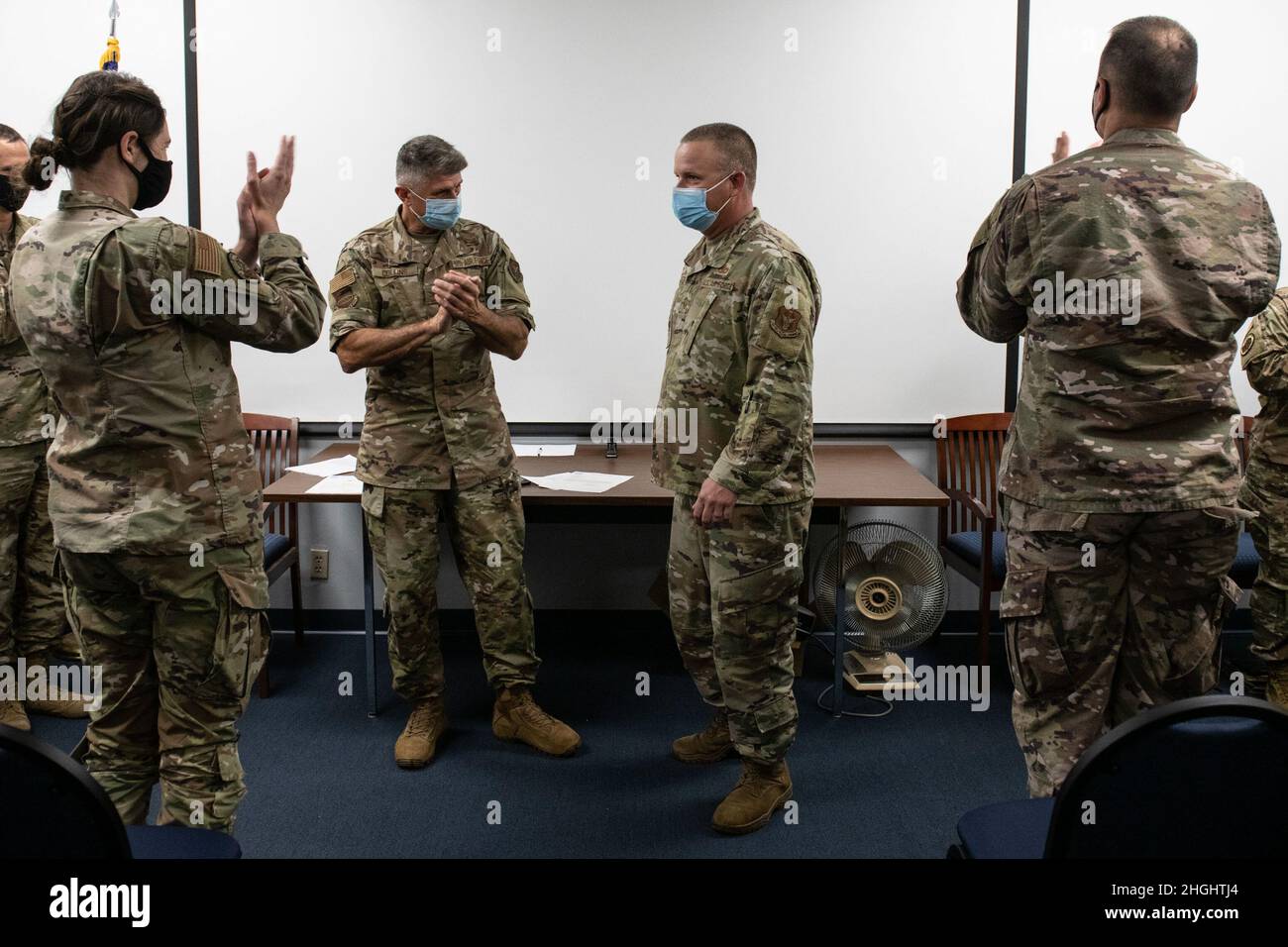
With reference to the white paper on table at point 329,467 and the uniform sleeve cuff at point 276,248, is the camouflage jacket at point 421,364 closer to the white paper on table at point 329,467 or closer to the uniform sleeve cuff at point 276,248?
the white paper on table at point 329,467

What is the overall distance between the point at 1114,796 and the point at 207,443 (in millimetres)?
1595

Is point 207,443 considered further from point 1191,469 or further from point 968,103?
point 968,103

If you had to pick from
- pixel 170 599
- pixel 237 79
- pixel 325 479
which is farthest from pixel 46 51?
pixel 170 599

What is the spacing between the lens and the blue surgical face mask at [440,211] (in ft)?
9.05

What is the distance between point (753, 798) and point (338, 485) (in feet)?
5.42

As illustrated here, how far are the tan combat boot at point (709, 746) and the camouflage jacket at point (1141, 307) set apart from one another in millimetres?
1391

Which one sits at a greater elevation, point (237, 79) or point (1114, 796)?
point (237, 79)

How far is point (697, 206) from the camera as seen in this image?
2.48 m

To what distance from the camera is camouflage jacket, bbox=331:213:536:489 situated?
2.84 metres

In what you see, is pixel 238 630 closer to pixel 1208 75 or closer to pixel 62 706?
pixel 62 706

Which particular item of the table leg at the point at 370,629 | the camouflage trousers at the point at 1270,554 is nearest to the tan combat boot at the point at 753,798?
the table leg at the point at 370,629

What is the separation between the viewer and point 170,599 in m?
1.88

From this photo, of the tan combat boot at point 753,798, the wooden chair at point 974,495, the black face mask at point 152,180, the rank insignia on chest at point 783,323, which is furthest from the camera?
the wooden chair at point 974,495

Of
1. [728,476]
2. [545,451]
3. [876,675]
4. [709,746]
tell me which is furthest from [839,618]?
[545,451]
